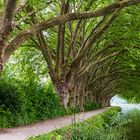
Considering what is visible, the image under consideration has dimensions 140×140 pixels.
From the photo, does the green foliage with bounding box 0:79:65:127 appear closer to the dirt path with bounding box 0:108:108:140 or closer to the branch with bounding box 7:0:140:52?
the dirt path with bounding box 0:108:108:140

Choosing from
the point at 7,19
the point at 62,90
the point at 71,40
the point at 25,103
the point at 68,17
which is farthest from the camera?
the point at 71,40

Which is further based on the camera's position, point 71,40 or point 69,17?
point 71,40

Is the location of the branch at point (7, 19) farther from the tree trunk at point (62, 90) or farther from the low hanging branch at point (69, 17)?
the tree trunk at point (62, 90)

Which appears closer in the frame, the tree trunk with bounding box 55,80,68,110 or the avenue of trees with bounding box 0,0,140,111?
the avenue of trees with bounding box 0,0,140,111

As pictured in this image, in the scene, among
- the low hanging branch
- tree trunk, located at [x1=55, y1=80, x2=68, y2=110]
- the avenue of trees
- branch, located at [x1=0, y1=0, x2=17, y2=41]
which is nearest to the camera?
branch, located at [x1=0, y1=0, x2=17, y2=41]

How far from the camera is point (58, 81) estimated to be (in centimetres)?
2816

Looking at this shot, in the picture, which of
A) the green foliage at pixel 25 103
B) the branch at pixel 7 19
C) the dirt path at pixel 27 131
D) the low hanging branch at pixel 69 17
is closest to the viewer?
the branch at pixel 7 19

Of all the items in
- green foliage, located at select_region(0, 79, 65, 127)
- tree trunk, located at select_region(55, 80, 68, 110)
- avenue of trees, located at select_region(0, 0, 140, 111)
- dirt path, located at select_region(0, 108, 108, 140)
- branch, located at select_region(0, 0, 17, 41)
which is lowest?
dirt path, located at select_region(0, 108, 108, 140)

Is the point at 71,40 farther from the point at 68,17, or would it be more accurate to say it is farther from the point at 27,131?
the point at 68,17

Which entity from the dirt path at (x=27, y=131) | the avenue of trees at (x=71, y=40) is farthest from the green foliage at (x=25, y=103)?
the avenue of trees at (x=71, y=40)

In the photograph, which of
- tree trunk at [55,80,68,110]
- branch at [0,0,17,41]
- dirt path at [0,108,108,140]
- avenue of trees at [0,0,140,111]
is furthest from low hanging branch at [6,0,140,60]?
tree trunk at [55,80,68,110]

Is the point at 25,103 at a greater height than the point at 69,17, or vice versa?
the point at 69,17

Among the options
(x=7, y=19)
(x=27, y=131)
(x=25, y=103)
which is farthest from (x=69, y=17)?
(x=25, y=103)

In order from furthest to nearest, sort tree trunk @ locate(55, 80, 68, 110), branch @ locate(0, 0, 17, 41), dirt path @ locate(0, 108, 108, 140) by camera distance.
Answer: tree trunk @ locate(55, 80, 68, 110) → dirt path @ locate(0, 108, 108, 140) → branch @ locate(0, 0, 17, 41)
